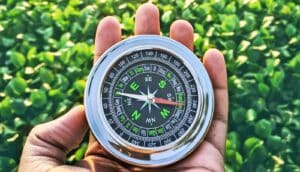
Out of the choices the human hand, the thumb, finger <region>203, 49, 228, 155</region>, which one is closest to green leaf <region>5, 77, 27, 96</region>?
the human hand

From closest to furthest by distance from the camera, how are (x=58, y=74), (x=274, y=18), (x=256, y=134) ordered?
(x=256, y=134), (x=58, y=74), (x=274, y=18)

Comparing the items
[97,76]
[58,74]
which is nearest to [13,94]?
[58,74]

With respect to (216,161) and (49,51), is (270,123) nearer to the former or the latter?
(216,161)

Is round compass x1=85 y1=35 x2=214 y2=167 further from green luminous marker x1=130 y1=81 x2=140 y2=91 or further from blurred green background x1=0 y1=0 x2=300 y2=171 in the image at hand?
blurred green background x1=0 y1=0 x2=300 y2=171

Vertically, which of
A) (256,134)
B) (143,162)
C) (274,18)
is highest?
(274,18)

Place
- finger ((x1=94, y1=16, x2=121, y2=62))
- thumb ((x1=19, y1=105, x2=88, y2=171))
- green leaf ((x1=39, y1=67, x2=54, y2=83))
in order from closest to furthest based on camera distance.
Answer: thumb ((x1=19, y1=105, x2=88, y2=171)) → finger ((x1=94, y1=16, x2=121, y2=62)) → green leaf ((x1=39, y1=67, x2=54, y2=83))

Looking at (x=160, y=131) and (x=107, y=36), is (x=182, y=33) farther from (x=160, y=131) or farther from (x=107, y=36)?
(x=160, y=131)

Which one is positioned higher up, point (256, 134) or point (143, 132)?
point (143, 132)
